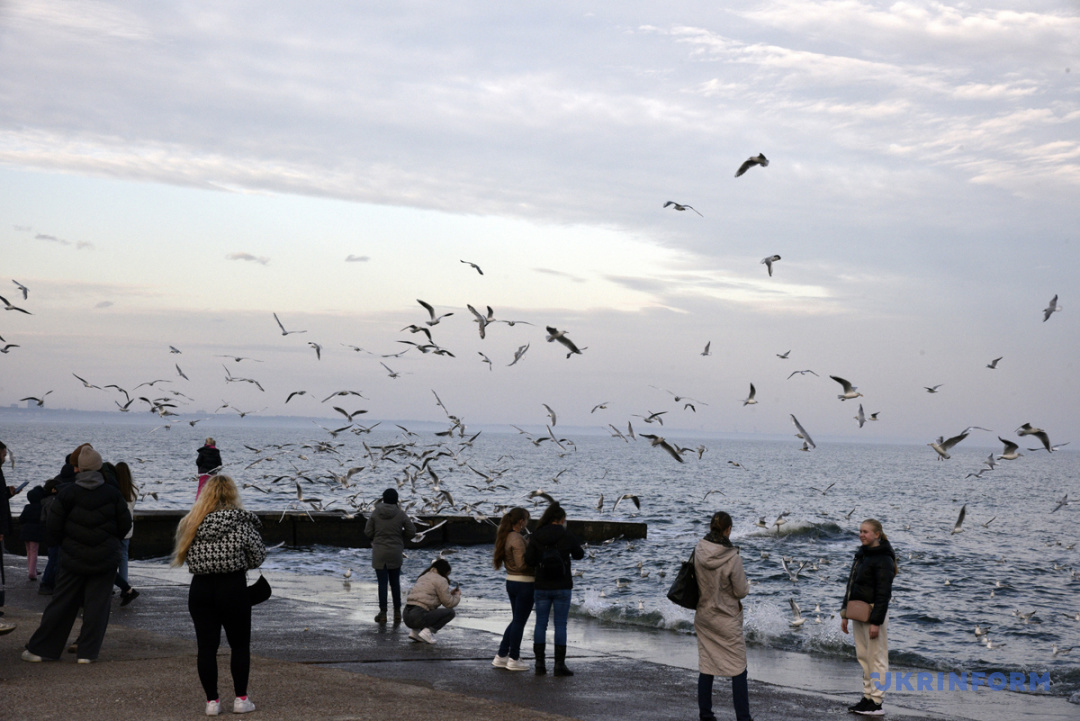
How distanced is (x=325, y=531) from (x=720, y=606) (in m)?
22.1

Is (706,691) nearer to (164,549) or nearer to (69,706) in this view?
(69,706)

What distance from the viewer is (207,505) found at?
6.86 meters

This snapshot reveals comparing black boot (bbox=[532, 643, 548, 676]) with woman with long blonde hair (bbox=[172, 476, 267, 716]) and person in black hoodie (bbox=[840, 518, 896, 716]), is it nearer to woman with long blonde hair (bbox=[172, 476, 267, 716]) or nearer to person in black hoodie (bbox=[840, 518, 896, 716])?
person in black hoodie (bbox=[840, 518, 896, 716])

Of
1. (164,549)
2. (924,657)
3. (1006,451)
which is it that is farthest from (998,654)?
(164,549)

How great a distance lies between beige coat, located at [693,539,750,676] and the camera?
7902mm

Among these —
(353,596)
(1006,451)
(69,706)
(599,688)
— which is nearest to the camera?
(69,706)

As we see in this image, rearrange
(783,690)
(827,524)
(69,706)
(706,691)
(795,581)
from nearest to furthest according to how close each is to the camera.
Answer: (69,706) < (706,691) < (783,690) < (795,581) < (827,524)

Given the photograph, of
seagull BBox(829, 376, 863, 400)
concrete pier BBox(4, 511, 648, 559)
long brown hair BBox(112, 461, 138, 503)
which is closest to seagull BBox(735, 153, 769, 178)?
seagull BBox(829, 376, 863, 400)

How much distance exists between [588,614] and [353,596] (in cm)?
408

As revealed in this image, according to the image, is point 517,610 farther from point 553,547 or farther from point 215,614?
point 215,614

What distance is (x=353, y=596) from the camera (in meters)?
15.8

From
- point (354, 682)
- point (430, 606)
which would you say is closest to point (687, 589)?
point (354, 682)

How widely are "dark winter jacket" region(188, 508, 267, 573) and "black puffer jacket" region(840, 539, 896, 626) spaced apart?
5431 millimetres

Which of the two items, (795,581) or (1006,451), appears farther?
(795,581)
